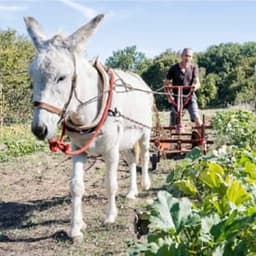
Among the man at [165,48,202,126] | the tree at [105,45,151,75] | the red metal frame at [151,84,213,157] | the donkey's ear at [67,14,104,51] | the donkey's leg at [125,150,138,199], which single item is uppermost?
the tree at [105,45,151,75]

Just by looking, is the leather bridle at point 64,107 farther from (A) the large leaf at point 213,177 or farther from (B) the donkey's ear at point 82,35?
→ (A) the large leaf at point 213,177

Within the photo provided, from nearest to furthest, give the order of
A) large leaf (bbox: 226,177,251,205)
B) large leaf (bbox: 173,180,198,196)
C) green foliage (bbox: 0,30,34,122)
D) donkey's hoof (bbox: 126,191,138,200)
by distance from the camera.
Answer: large leaf (bbox: 226,177,251,205) → large leaf (bbox: 173,180,198,196) → donkey's hoof (bbox: 126,191,138,200) → green foliage (bbox: 0,30,34,122)

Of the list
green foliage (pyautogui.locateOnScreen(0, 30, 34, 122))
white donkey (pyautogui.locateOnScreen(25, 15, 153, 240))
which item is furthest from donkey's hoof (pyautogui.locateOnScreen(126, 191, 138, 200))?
green foliage (pyautogui.locateOnScreen(0, 30, 34, 122))

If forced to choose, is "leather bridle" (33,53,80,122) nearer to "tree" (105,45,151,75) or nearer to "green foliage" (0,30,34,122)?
"green foliage" (0,30,34,122)

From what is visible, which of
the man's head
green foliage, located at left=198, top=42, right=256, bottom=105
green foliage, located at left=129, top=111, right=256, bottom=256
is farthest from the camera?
green foliage, located at left=198, top=42, right=256, bottom=105

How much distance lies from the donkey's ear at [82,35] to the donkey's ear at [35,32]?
235 millimetres

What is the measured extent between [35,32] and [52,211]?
2.04 m

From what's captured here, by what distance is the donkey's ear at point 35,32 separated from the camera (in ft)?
14.8

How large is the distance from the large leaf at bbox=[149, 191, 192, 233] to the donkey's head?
237cm

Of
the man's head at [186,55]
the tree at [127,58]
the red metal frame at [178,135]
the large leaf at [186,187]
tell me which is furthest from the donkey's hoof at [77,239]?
the tree at [127,58]

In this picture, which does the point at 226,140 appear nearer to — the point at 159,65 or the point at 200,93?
the point at 200,93

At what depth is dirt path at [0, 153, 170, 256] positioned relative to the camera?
185 inches

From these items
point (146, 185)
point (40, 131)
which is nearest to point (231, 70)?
point (146, 185)

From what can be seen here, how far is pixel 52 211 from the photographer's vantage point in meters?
5.87
